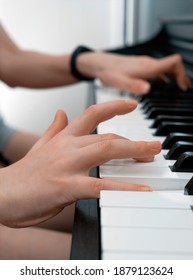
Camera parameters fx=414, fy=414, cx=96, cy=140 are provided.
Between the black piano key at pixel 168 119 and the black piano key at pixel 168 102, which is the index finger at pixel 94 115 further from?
the black piano key at pixel 168 102

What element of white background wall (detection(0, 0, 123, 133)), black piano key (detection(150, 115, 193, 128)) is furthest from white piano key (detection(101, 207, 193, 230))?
white background wall (detection(0, 0, 123, 133))

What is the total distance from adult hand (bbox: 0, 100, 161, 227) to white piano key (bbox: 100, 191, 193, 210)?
0.01m

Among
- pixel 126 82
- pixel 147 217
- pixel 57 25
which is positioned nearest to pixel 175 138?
pixel 147 217

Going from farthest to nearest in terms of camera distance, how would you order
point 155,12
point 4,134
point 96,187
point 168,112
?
point 155,12 → point 4,134 → point 168,112 → point 96,187

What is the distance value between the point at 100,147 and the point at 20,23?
6.68ft

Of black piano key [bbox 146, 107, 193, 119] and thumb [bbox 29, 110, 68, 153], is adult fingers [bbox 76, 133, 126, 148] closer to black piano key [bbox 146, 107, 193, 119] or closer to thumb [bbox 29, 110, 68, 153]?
thumb [bbox 29, 110, 68, 153]

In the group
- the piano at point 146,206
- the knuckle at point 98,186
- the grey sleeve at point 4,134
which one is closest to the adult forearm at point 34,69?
the grey sleeve at point 4,134

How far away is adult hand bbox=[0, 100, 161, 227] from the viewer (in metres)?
0.48

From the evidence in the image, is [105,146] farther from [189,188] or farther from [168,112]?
[168,112]

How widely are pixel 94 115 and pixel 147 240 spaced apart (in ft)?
0.73

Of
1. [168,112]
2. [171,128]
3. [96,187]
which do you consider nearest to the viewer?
[96,187]

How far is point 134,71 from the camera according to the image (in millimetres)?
1146

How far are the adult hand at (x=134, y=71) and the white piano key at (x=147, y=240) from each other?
2.40 feet
